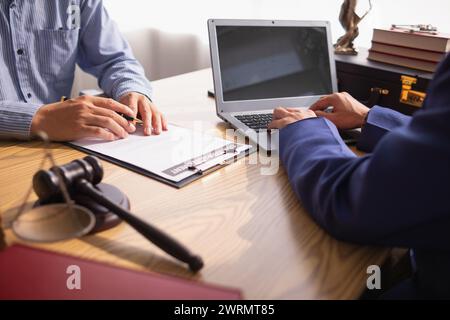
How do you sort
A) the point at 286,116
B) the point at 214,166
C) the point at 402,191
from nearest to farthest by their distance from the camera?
the point at 402,191
the point at 214,166
the point at 286,116

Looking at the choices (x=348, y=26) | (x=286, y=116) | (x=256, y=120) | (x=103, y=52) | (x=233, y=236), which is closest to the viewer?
(x=233, y=236)

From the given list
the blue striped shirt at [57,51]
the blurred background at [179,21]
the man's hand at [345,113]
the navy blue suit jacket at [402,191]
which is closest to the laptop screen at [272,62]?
the man's hand at [345,113]

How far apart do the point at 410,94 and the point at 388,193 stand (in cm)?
76

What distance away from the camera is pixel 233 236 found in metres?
0.59

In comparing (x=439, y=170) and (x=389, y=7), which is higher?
(x=389, y=7)

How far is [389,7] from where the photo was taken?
5.52ft

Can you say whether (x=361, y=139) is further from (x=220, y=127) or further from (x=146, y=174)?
(x=146, y=174)

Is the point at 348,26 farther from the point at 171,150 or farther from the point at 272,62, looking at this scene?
the point at 171,150

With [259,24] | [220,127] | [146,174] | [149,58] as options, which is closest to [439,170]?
[146,174]

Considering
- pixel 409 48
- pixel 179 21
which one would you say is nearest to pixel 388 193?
pixel 409 48

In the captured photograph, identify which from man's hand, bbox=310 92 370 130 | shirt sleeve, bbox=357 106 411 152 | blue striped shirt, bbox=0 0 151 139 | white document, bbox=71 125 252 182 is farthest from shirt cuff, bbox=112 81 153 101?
shirt sleeve, bbox=357 106 411 152

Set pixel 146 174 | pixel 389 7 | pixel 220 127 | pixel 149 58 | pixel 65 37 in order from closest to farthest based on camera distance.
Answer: pixel 146 174 < pixel 220 127 < pixel 65 37 < pixel 389 7 < pixel 149 58

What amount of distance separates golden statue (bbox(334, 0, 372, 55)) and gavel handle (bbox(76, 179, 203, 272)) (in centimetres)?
114
